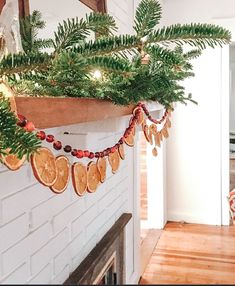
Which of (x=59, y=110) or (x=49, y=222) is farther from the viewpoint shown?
(x=49, y=222)

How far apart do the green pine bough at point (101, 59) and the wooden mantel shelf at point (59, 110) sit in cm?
3

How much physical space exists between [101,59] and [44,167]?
198mm

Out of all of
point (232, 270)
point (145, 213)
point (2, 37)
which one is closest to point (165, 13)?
point (145, 213)

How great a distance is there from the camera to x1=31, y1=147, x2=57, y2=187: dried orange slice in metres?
0.61

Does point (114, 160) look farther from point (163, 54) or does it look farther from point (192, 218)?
point (192, 218)

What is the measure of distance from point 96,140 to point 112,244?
1.47 feet

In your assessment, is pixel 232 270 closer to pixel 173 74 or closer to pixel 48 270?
pixel 48 270

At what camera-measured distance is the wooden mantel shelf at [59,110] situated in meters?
0.54

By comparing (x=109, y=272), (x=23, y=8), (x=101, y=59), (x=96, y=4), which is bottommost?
(x=109, y=272)

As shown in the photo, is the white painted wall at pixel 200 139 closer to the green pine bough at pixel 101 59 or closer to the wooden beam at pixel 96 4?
the wooden beam at pixel 96 4

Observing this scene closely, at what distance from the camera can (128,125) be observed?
118 centimetres

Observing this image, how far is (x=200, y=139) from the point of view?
3588 mm

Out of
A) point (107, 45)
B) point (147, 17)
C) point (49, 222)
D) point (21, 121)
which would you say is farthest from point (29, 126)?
point (49, 222)

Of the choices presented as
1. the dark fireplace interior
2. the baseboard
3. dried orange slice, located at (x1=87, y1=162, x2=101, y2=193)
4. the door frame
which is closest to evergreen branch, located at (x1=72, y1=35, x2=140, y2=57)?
dried orange slice, located at (x1=87, y1=162, x2=101, y2=193)
